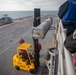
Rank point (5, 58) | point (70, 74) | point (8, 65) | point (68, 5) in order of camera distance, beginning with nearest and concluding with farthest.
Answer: point (70, 74), point (68, 5), point (8, 65), point (5, 58)

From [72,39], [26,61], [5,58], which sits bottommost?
[5,58]

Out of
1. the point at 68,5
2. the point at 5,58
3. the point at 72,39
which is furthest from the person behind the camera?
the point at 5,58

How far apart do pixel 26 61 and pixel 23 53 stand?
667 millimetres

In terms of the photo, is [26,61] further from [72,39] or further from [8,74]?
[72,39]

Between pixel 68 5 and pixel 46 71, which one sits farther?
pixel 46 71

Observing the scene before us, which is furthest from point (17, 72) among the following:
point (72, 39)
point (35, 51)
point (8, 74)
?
point (72, 39)

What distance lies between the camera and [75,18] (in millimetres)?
4488

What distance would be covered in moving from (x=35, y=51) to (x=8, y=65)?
3.37 metres

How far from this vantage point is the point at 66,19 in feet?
14.4

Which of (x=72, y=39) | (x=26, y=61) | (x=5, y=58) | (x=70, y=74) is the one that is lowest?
(x=5, y=58)

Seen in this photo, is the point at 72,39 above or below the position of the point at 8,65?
above

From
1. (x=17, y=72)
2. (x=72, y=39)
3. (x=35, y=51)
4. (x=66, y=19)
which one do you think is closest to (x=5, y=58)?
(x=17, y=72)

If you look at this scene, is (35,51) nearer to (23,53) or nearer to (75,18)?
(23,53)

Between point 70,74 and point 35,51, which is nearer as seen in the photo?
point 70,74
